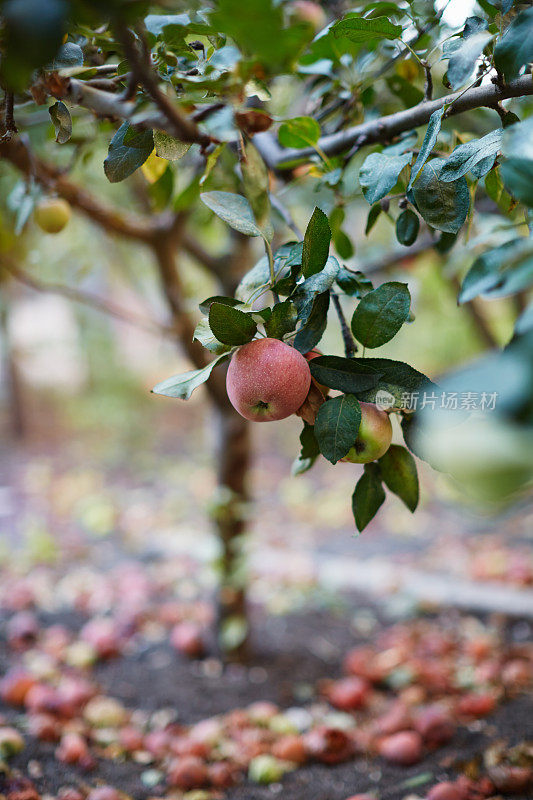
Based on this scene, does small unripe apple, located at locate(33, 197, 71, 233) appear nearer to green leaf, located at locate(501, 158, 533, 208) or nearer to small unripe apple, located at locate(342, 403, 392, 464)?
small unripe apple, located at locate(342, 403, 392, 464)

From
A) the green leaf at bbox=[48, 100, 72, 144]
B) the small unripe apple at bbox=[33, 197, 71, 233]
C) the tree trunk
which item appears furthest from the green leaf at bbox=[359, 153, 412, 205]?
the tree trunk

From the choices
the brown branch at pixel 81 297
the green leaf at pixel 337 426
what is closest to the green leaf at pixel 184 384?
the green leaf at pixel 337 426

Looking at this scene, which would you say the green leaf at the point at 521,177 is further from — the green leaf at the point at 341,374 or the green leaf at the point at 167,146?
the green leaf at the point at 167,146

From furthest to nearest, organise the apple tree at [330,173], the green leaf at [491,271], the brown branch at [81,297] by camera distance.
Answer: the brown branch at [81,297] < the green leaf at [491,271] < the apple tree at [330,173]

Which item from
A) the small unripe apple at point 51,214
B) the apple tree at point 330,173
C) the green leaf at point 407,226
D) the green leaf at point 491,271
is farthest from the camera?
the small unripe apple at point 51,214

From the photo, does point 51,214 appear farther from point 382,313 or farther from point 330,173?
point 382,313

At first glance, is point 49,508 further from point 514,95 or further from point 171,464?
point 514,95

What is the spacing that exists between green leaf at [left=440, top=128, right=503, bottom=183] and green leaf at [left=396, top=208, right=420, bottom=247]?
117 mm

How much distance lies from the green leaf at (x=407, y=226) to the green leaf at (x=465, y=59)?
14 centimetres

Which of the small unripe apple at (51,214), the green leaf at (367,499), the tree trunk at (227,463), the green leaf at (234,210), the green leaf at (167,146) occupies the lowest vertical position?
the tree trunk at (227,463)

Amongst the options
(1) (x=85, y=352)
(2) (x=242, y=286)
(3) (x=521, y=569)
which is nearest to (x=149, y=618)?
(3) (x=521, y=569)

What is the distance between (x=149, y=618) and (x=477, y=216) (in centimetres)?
150

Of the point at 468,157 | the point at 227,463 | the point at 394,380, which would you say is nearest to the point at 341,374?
the point at 394,380

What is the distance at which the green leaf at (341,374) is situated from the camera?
1.69 ft
